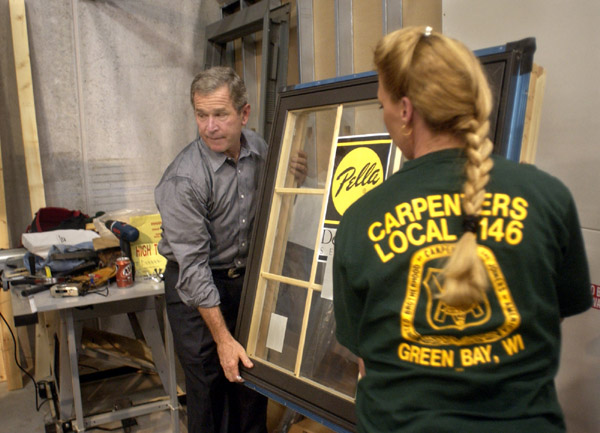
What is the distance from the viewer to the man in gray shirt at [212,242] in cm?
173

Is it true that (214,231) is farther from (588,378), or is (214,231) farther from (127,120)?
(127,120)

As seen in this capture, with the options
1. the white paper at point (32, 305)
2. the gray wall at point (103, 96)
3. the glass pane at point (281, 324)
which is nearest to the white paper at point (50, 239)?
the white paper at point (32, 305)

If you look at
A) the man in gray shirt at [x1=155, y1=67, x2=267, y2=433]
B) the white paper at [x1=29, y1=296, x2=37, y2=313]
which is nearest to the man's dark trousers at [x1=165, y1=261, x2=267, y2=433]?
the man in gray shirt at [x1=155, y1=67, x2=267, y2=433]

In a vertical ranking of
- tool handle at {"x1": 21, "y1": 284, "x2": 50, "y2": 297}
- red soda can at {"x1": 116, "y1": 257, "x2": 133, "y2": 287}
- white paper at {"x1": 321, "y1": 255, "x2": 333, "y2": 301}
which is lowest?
tool handle at {"x1": 21, "y1": 284, "x2": 50, "y2": 297}

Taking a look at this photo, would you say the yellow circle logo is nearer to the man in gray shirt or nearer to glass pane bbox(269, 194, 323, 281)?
glass pane bbox(269, 194, 323, 281)

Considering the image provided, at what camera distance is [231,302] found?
193cm

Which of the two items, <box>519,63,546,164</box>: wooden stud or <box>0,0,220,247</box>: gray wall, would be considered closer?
<box>519,63,546,164</box>: wooden stud

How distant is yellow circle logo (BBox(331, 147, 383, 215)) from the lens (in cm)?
146

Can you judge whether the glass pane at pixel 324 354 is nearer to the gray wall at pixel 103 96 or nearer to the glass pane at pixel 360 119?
the glass pane at pixel 360 119

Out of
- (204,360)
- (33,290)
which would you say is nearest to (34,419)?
(33,290)

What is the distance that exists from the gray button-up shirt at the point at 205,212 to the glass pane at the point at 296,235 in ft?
0.82

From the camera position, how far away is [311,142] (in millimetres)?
1684

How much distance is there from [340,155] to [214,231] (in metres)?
0.61

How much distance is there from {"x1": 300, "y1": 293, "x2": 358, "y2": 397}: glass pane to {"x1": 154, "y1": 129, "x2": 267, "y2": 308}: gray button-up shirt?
381mm
